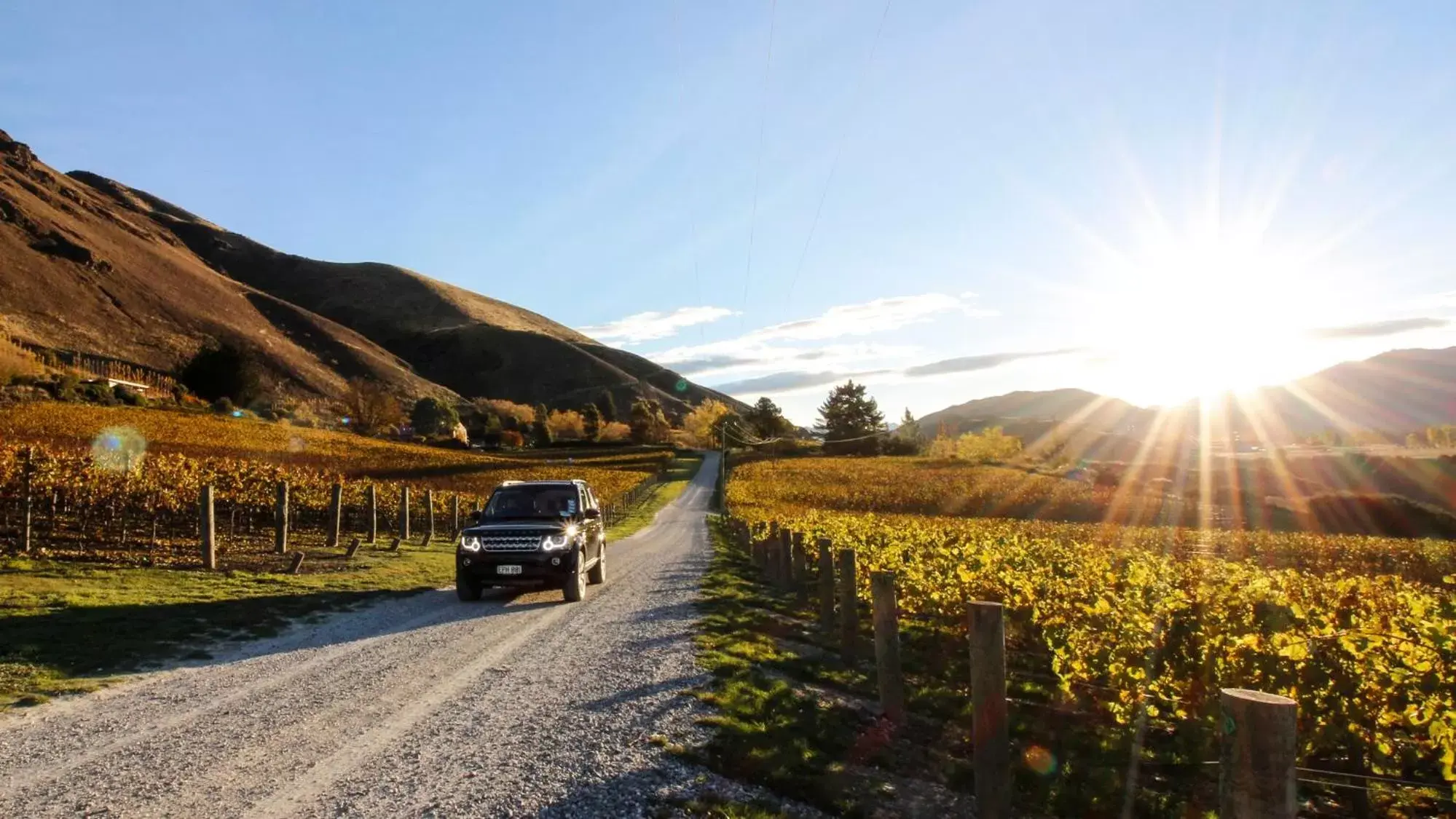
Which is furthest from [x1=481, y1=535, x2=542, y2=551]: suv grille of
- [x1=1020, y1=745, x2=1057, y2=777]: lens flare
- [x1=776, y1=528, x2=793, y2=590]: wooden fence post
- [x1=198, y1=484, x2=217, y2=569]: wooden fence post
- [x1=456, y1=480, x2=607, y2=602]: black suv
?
[x1=1020, y1=745, x2=1057, y2=777]: lens flare

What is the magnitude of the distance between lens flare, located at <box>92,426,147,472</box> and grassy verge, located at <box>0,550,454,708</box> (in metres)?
6.63

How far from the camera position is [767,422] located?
439 ft

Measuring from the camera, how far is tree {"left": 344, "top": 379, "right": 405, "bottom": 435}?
372 feet

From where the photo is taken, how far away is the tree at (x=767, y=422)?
436ft

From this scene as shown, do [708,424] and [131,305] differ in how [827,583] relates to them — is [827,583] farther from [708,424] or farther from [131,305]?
[131,305]

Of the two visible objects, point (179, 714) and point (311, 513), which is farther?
Answer: point (311, 513)

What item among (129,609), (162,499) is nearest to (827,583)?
(129,609)

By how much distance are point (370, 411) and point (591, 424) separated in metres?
43.8

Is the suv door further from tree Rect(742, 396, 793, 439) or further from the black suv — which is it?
tree Rect(742, 396, 793, 439)

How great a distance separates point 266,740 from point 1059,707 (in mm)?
7851

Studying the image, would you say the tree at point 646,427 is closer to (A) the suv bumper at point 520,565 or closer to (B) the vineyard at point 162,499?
(B) the vineyard at point 162,499

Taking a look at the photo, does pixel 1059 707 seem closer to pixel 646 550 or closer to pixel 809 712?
pixel 809 712

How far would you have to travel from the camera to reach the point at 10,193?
162000 mm

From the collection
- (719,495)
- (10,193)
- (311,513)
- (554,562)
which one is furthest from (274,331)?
(554,562)
